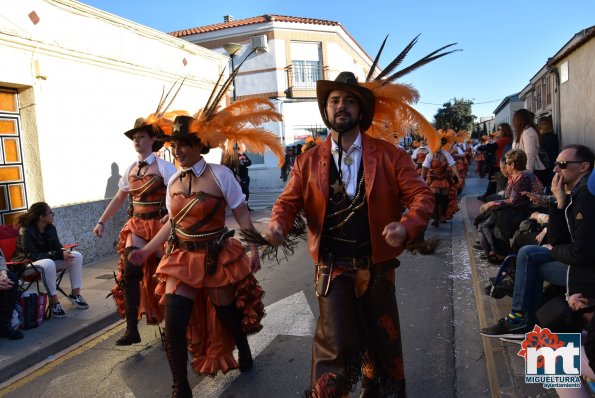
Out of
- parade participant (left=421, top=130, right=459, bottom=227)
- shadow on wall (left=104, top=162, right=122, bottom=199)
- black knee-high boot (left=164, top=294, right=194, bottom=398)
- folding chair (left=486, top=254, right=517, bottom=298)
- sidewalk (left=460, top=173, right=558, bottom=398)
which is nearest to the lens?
sidewalk (left=460, top=173, right=558, bottom=398)

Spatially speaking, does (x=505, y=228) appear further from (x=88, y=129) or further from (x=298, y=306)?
(x=88, y=129)

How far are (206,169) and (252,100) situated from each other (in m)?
0.66

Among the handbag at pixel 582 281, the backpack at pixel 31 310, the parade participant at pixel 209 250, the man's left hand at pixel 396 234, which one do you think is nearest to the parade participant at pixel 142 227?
the parade participant at pixel 209 250

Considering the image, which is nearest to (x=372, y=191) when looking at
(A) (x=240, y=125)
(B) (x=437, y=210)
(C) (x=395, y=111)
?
(C) (x=395, y=111)

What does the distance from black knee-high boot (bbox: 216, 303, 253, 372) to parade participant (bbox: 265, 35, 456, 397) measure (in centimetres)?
109

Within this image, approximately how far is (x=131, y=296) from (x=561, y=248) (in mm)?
3568

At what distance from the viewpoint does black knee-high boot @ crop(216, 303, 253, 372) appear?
3.67 meters

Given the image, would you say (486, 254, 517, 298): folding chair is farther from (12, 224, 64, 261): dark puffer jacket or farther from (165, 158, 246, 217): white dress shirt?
(12, 224, 64, 261): dark puffer jacket

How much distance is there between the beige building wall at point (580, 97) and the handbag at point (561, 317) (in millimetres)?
6315

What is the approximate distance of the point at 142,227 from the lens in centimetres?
463

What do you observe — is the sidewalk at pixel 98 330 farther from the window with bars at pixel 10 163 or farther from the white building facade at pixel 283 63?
the white building facade at pixel 283 63

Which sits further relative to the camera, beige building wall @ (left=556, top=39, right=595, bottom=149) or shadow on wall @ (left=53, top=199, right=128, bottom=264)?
beige building wall @ (left=556, top=39, right=595, bottom=149)

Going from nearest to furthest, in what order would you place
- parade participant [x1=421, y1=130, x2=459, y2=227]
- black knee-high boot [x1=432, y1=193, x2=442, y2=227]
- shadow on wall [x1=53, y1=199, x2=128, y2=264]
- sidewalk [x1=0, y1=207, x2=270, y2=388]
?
sidewalk [x1=0, y1=207, x2=270, y2=388]
shadow on wall [x1=53, y1=199, x2=128, y2=264]
parade participant [x1=421, y1=130, x2=459, y2=227]
black knee-high boot [x1=432, y1=193, x2=442, y2=227]

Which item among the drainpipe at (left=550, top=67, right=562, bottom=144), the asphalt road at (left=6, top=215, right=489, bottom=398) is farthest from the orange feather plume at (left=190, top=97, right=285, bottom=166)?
the drainpipe at (left=550, top=67, right=562, bottom=144)
